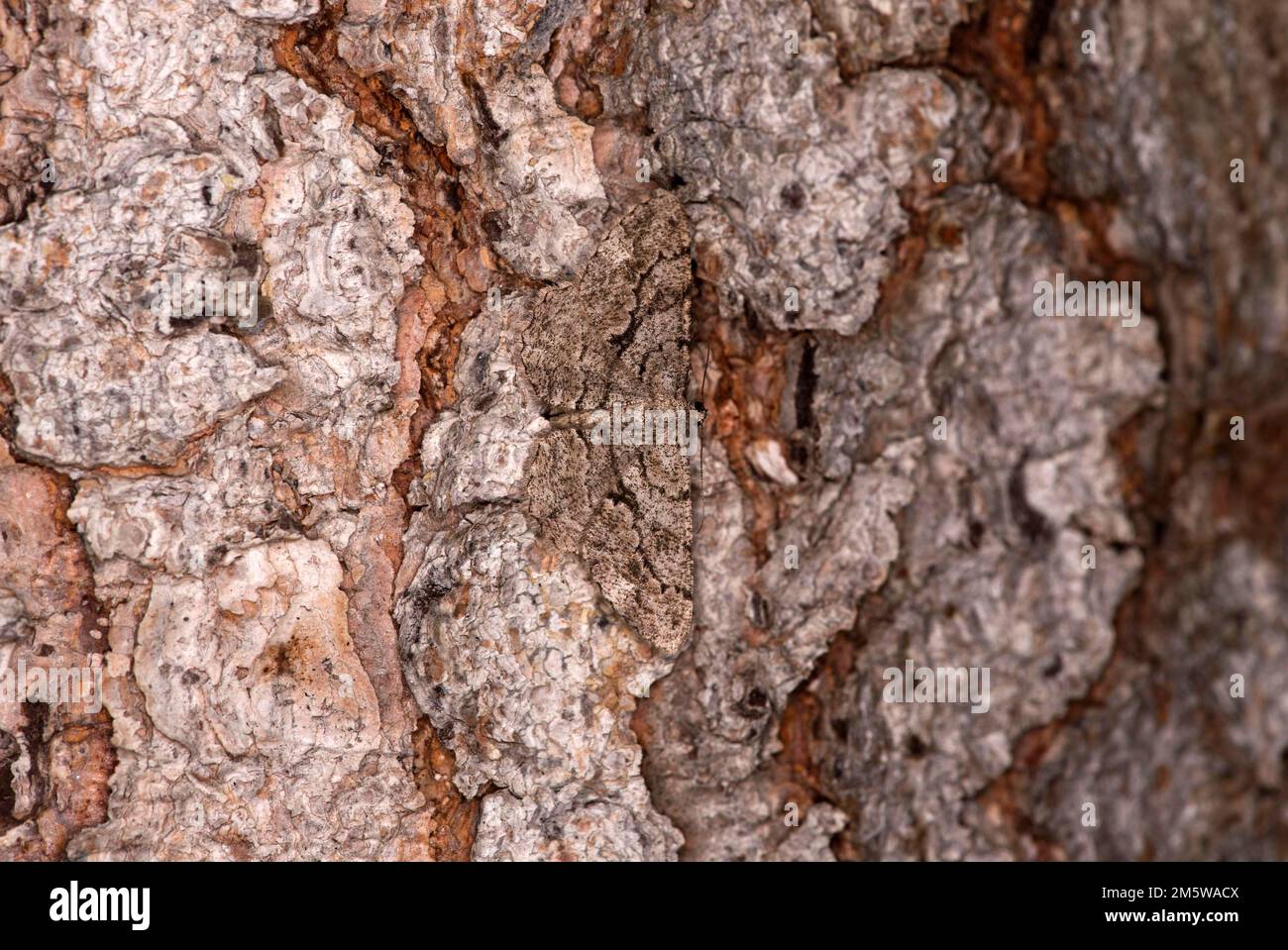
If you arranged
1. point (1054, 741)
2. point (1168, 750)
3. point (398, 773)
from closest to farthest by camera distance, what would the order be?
point (1168, 750), point (1054, 741), point (398, 773)

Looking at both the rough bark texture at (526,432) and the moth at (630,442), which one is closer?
the rough bark texture at (526,432)

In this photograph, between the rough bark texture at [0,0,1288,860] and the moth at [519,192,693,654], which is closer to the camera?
the rough bark texture at [0,0,1288,860]

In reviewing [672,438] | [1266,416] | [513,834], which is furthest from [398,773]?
[1266,416]

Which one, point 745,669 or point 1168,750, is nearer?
point 1168,750

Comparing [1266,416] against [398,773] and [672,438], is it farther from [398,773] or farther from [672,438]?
[398,773]
